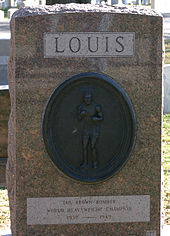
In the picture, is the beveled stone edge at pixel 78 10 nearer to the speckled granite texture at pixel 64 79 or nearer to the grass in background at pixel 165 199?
the speckled granite texture at pixel 64 79

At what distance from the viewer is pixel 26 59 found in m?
4.30

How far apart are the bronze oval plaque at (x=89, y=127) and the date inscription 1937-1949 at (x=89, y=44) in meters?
0.20

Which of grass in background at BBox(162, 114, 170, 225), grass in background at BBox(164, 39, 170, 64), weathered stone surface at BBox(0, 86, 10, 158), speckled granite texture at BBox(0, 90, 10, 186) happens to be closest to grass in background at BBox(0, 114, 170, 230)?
grass in background at BBox(162, 114, 170, 225)

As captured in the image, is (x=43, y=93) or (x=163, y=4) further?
(x=163, y=4)

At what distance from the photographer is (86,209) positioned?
4.45 metres

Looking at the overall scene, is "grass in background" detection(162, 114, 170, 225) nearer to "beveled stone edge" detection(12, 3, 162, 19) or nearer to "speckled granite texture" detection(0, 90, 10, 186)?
"speckled granite texture" detection(0, 90, 10, 186)

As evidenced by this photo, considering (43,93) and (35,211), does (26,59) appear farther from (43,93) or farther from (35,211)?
(35,211)

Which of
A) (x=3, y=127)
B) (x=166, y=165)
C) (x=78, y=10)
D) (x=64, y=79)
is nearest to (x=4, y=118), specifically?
(x=3, y=127)

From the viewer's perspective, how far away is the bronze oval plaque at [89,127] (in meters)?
4.31

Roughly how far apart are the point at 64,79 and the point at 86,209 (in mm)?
1079

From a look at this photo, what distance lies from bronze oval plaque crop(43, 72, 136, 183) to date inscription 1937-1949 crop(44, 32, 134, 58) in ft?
0.65

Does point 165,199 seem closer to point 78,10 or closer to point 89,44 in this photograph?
point 89,44

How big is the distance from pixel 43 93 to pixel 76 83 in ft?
0.91

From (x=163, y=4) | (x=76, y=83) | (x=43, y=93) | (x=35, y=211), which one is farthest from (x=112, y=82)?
(x=163, y=4)
